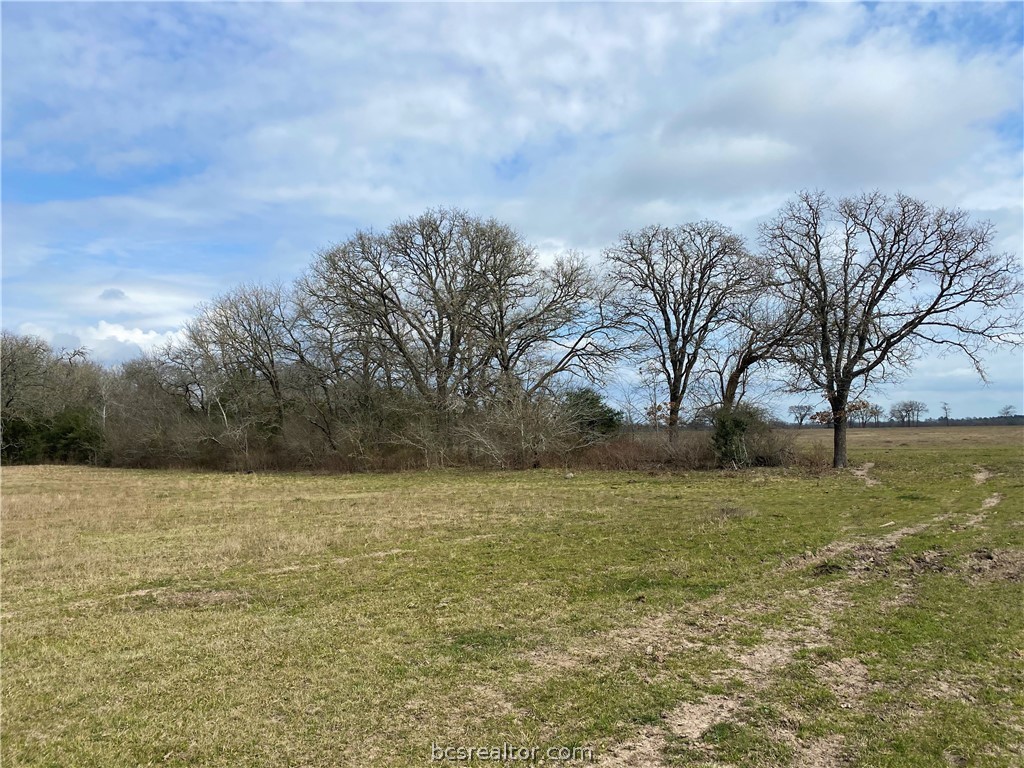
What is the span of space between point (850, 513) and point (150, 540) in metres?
15.0

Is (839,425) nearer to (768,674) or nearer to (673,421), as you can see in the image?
(673,421)

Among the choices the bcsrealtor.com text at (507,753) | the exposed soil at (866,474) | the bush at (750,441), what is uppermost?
the bush at (750,441)

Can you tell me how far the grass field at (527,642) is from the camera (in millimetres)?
4113

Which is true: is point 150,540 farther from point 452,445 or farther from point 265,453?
point 265,453

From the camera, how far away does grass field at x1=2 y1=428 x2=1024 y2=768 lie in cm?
411

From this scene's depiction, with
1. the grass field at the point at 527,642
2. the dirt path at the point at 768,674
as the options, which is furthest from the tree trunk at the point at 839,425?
the dirt path at the point at 768,674

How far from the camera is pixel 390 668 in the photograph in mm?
5316

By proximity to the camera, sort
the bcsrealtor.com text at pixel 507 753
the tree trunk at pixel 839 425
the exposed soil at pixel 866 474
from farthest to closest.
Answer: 1. the tree trunk at pixel 839 425
2. the exposed soil at pixel 866 474
3. the bcsrealtor.com text at pixel 507 753

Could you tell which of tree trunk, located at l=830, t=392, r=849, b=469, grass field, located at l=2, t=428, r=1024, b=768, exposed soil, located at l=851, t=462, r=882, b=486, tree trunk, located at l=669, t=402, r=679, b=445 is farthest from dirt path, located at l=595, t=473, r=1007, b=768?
tree trunk, located at l=669, t=402, r=679, b=445

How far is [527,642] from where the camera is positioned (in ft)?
19.6

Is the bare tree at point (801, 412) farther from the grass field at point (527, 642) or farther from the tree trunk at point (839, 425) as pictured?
the grass field at point (527, 642)

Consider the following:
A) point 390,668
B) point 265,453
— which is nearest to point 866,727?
point 390,668

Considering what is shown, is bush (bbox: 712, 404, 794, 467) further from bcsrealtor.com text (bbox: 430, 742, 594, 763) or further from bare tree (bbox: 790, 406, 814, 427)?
bcsrealtor.com text (bbox: 430, 742, 594, 763)

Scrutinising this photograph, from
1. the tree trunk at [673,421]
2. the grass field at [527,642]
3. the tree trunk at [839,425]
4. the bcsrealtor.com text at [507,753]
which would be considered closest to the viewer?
the bcsrealtor.com text at [507,753]
